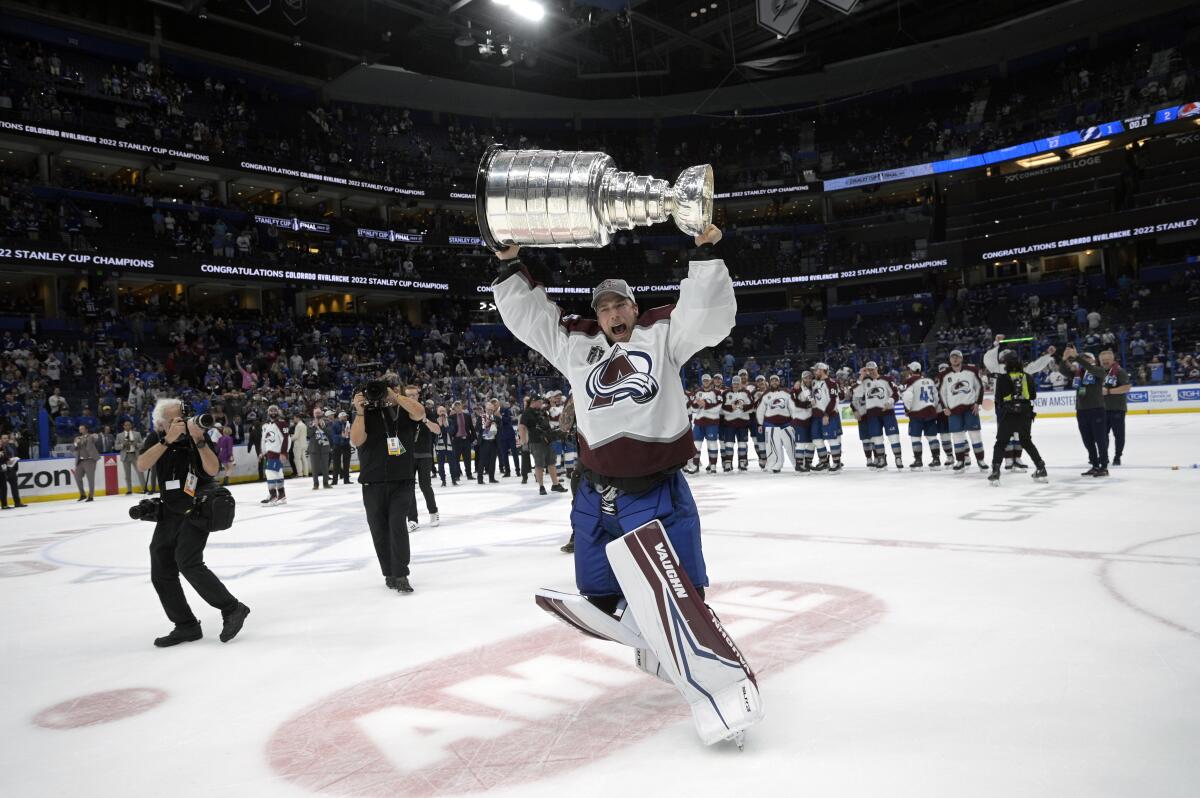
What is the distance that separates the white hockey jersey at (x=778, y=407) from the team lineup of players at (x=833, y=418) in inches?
0.7

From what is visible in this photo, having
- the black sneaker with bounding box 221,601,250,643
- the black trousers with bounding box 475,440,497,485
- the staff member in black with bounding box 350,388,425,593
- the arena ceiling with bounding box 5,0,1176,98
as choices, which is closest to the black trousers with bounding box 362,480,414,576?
the staff member in black with bounding box 350,388,425,593

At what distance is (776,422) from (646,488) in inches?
445

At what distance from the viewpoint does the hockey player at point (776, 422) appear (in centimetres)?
1397

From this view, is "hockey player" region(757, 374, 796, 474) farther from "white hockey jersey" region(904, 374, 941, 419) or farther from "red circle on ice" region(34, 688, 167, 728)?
"red circle on ice" region(34, 688, 167, 728)

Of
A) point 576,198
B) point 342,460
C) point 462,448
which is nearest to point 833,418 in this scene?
point 462,448

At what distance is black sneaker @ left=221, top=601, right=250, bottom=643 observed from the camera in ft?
15.6

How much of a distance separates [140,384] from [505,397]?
975 centimetres

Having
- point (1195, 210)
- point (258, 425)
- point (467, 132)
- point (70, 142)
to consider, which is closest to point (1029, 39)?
point (1195, 210)

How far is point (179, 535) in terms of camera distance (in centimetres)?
479

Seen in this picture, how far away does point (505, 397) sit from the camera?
77.0ft

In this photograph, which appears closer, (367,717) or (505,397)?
(367,717)

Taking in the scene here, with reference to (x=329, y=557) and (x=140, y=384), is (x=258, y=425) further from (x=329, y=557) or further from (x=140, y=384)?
(x=329, y=557)

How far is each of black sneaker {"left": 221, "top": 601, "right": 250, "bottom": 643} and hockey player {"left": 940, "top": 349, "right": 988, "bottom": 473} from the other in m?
9.92

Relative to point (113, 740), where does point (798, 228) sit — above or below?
above
